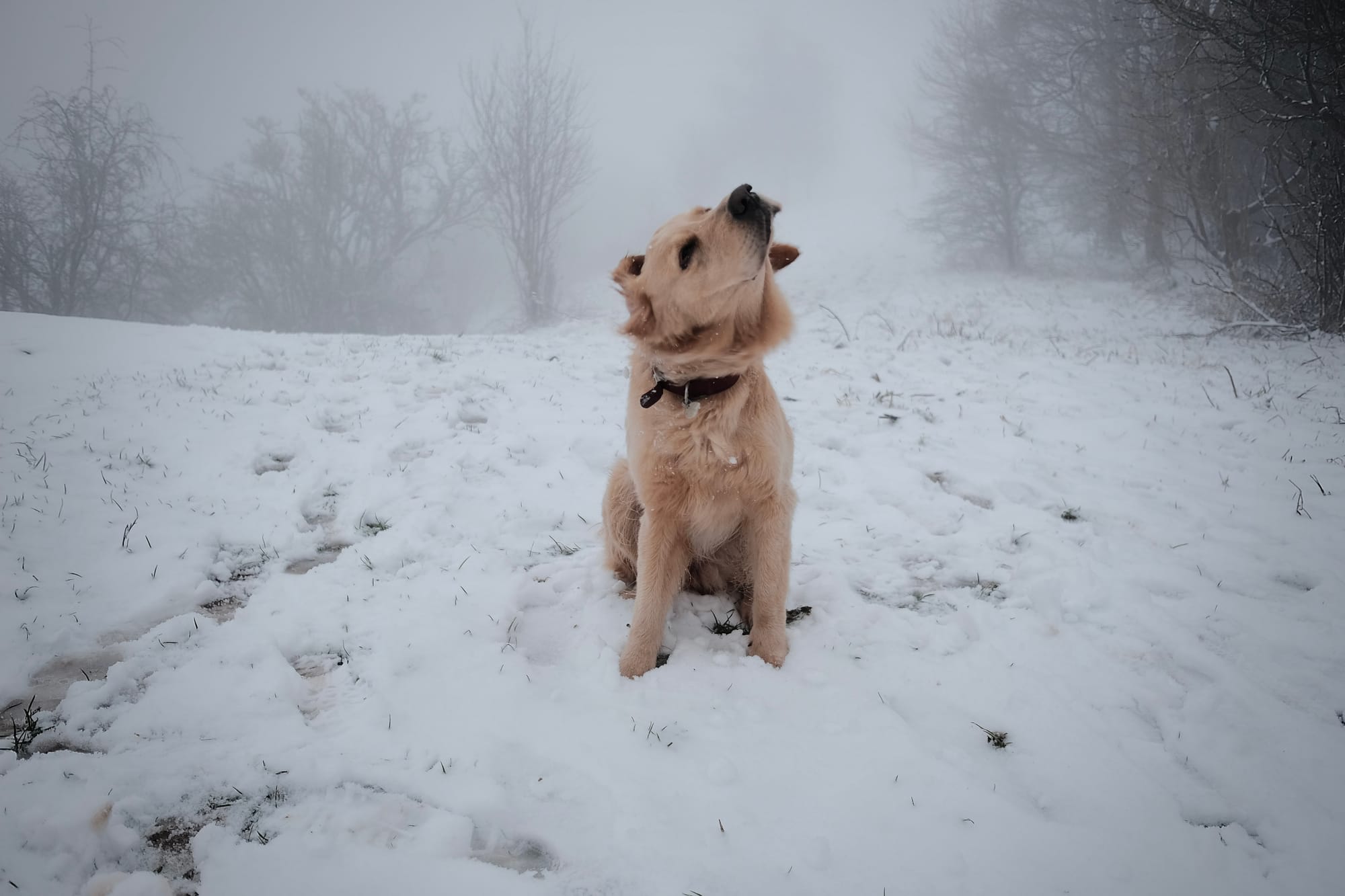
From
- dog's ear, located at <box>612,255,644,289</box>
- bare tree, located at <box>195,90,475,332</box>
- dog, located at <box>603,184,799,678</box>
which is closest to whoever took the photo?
dog, located at <box>603,184,799,678</box>

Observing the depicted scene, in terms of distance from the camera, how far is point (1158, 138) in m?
10.7

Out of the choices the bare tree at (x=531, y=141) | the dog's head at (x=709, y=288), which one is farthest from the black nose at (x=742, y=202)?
the bare tree at (x=531, y=141)

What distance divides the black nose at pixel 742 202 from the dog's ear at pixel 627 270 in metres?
0.51

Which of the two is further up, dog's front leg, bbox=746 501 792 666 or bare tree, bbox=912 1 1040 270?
bare tree, bbox=912 1 1040 270

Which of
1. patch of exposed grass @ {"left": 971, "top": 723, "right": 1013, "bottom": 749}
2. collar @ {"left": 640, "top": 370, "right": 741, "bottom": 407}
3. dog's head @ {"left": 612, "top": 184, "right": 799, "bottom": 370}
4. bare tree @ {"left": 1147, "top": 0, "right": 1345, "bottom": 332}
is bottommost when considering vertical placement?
patch of exposed grass @ {"left": 971, "top": 723, "right": 1013, "bottom": 749}

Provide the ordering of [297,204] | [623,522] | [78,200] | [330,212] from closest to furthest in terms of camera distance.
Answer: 1. [623,522]
2. [78,200]
3. [297,204]
4. [330,212]

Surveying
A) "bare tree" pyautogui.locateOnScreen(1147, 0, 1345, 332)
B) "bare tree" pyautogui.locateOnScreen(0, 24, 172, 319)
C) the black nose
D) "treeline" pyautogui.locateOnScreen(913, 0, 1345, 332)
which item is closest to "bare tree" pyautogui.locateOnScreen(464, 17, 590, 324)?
"bare tree" pyautogui.locateOnScreen(0, 24, 172, 319)

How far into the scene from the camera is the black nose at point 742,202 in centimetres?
218

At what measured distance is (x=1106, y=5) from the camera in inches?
604

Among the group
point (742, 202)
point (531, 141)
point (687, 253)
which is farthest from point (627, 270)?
point (531, 141)

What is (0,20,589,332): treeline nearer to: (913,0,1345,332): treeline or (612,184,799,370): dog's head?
(913,0,1345,332): treeline

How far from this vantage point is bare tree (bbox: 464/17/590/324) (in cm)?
1961

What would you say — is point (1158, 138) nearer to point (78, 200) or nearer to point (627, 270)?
point (627, 270)

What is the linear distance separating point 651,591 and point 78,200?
1028 inches
